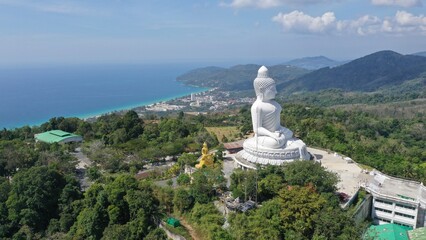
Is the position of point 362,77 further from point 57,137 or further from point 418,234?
point 418,234

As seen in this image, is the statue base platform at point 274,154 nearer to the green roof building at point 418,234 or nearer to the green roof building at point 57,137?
the green roof building at point 418,234

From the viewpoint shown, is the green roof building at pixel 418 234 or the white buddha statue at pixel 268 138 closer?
the green roof building at pixel 418 234

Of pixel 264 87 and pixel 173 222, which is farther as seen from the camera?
pixel 264 87

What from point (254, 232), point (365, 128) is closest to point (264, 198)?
point (254, 232)

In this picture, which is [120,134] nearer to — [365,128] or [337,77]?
[365,128]

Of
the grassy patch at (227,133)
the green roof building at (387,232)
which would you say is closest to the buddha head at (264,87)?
the green roof building at (387,232)

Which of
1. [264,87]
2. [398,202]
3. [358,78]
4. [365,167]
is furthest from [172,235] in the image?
[358,78]
